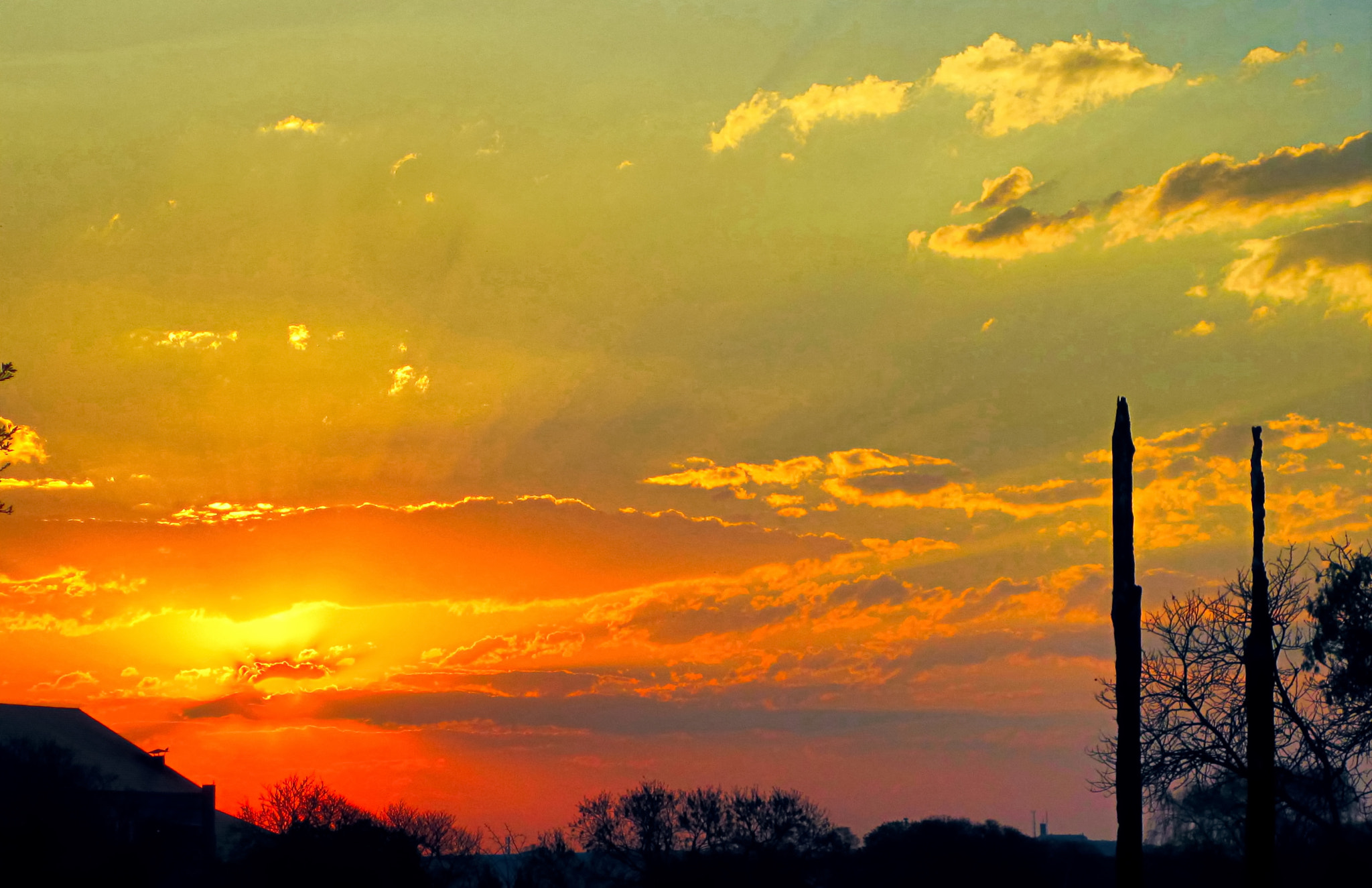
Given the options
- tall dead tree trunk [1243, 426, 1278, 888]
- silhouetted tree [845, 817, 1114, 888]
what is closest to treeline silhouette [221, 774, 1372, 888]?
silhouetted tree [845, 817, 1114, 888]

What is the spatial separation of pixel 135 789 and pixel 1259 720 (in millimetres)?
107023

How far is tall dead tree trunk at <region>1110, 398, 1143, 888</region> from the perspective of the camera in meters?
20.8

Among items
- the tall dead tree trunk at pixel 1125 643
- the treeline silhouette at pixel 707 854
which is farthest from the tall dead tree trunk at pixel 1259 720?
the treeline silhouette at pixel 707 854

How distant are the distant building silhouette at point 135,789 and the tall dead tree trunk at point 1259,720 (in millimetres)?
81946

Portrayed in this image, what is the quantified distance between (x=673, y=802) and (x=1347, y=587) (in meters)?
69.4

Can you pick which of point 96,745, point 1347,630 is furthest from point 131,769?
point 1347,630

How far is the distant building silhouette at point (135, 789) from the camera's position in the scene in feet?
315

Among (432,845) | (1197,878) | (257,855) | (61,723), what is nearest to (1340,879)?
(1197,878)

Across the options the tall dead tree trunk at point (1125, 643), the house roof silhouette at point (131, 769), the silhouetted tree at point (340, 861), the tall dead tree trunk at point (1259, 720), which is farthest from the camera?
the house roof silhouette at point (131, 769)

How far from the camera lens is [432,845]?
96250 millimetres

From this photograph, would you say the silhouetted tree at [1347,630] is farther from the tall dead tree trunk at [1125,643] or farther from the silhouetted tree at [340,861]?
the silhouetted tree at [340,861]

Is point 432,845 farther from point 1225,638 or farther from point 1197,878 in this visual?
point 1225,638

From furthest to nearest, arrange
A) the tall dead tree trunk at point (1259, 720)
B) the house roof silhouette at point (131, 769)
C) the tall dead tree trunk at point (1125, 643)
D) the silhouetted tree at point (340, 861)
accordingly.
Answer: the house roof silhouette at point (131, 769) → the silhouetted tree at point (340, 861) → the tall dead tree trunk at point (1259, 720) → the tall dead tree trunk at point (1125, 643)

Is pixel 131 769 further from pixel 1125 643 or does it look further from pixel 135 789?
pixel 1125 643
